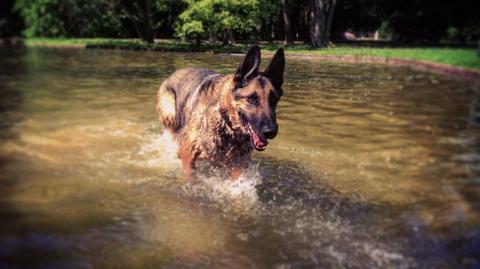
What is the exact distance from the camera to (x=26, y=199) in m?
4.87

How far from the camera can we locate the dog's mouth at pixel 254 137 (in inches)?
189

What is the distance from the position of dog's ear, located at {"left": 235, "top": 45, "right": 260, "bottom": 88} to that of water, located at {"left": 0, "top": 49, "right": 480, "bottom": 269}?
159cm

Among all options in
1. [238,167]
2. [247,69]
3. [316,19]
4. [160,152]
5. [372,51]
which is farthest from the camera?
[372,51]

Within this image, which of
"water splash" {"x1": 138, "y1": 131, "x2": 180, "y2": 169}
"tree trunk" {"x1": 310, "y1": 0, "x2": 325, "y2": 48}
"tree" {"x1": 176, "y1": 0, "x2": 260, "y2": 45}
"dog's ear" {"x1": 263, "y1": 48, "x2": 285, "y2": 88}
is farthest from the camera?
"tree trunk" {"x1": 310, "y1": 0, "x2": 325, "y2": 48}

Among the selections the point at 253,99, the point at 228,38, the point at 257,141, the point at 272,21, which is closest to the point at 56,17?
the point at 272,21

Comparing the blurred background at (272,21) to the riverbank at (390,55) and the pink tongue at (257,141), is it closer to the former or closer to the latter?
the riverbank at (390,55)

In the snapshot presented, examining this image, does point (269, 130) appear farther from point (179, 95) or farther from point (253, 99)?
point (179, 95)

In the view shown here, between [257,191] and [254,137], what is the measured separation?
1.19 metres

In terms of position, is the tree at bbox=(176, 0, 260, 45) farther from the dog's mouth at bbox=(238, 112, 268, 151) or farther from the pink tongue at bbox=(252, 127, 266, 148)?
the pink tongue at bbox=(252, 127, 266, 148)

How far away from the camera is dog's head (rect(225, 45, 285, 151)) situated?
4797 mm

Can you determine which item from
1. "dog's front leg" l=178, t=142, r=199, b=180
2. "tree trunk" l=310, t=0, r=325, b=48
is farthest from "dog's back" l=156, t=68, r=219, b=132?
"tree trunk" l=310, t=0, r=325, b=48

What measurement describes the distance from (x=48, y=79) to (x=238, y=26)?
10.0m

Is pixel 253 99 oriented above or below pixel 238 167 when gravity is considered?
above

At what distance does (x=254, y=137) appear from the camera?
496 cm
